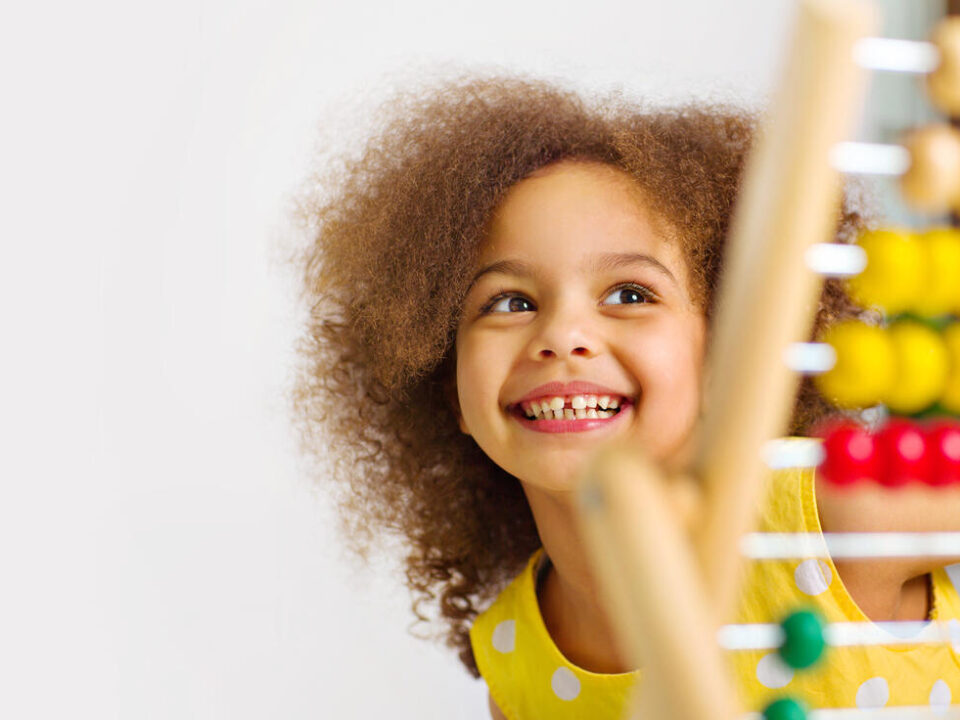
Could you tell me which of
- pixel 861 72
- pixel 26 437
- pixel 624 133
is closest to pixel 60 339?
pixel 26 437

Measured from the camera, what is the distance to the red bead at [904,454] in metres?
0.64

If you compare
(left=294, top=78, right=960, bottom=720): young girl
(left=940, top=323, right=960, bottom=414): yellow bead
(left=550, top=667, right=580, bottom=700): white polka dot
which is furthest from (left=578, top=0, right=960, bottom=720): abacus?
(left=550, top=667, right=580, bottom=700): white polka dot

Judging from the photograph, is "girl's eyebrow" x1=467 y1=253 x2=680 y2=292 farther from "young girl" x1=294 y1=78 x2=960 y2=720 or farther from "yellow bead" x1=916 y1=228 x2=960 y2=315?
"yellow bead" x1=916 y1=228 x2=960 y2=315

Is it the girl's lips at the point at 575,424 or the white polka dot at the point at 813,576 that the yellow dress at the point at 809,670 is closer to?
the white polka dot at the point at 813,576

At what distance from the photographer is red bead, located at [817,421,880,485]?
25.3 inches

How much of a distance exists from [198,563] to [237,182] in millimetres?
440

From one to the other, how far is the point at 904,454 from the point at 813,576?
234mm

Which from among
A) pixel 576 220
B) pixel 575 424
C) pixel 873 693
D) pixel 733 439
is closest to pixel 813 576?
pixel 873 693

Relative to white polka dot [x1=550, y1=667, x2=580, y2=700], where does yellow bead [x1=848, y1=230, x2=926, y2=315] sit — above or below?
above

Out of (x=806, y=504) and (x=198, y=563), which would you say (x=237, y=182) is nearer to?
(x=198, y=563)

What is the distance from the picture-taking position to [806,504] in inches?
33.1

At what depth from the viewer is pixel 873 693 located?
85 cm

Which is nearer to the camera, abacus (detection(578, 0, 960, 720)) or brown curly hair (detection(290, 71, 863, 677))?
abacus (detection(578, 0, 960, 720))

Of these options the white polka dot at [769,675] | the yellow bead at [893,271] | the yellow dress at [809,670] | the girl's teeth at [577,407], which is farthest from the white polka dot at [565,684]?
the yellow bead at [893,271]
